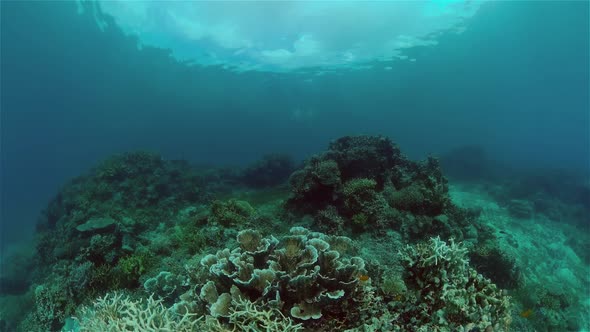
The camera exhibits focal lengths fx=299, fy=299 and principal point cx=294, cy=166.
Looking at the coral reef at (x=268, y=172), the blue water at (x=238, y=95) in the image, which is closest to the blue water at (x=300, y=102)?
the blue water at (x=238, y=95)

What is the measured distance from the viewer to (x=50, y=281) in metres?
9.59

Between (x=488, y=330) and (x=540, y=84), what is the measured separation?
269 ft

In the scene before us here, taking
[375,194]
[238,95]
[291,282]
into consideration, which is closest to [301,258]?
[291,282]

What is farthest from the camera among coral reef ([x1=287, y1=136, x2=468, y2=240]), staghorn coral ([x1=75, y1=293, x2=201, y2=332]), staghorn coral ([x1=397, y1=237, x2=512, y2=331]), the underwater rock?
the underwater rock

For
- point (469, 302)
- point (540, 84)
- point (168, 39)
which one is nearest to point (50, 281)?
point (469, 302)

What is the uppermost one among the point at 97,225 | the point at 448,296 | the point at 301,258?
the point at 301,258

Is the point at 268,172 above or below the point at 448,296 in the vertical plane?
below

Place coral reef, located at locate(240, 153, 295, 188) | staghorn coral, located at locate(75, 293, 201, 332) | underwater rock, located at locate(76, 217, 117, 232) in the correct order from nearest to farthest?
1. staghorn coral, located at locate(75, 293, 201, 332)
2. underwater rock, located at locate(76, 217, 117, 232)
3. coral reef, located at locate(240, 153, 295, 188)

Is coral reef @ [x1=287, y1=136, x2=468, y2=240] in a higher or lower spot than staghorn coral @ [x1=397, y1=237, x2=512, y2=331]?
lower

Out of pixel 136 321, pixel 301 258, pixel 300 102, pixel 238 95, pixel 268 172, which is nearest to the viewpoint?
pixel 136 321

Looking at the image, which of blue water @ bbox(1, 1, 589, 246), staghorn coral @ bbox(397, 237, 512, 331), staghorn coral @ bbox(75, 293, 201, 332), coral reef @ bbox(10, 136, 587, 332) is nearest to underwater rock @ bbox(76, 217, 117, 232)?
coral reef @ bbox(10, 136, 587, 332)

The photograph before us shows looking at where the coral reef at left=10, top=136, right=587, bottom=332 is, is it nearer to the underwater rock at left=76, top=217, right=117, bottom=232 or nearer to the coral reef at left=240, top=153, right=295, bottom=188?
the underwater rock at left=76, top=217, right=117, bottom=232

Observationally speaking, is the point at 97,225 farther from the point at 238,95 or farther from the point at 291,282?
the point at 238,95

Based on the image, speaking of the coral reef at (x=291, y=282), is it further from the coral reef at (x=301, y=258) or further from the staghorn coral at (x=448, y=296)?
the staghorn coral at (x=448, y=296)
